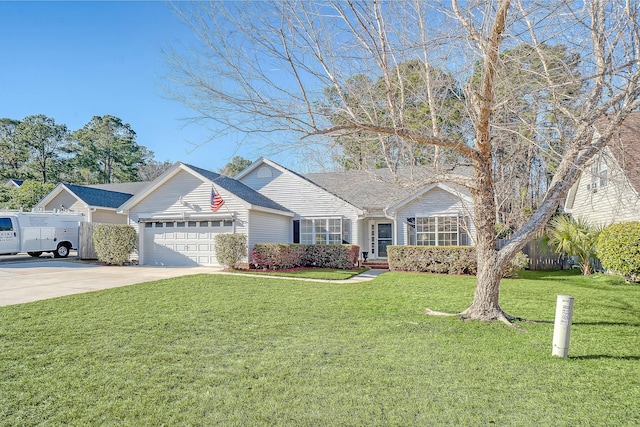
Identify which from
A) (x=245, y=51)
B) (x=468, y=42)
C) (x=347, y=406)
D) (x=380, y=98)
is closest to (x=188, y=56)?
(x=245, y=51)

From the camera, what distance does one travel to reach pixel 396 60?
5.70 meters

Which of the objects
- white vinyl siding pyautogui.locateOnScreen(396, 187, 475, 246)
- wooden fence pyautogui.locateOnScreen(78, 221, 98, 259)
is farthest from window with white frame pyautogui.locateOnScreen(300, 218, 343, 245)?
wooden fence pyautogui.locateOnScreen(78, 221, 98, 259)

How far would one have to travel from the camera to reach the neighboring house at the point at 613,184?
5613mm

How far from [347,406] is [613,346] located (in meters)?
4.16

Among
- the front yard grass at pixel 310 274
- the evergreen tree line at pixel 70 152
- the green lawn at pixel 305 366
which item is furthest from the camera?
the evergreen tree line at pixel 70 152

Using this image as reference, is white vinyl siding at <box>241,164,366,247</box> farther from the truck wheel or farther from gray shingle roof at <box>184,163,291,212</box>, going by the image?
the truck wheel

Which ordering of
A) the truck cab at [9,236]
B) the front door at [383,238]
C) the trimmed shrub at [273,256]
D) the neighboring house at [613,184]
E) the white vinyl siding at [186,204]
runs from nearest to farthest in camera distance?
the neighboring house at [613,184]
the trimmed shrub at [273,256]
the white vinyl siding at [186,204]
the truck cab at [9,236]
the front door at [383,238]

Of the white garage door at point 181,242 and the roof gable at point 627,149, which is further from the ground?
the roof gable at point 627,149

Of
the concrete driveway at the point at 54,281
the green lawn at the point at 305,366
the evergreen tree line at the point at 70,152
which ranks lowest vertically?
the green lawn at the point at 305,366

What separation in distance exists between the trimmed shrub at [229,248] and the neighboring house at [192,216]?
717 millimetres

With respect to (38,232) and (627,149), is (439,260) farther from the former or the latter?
(38,232)

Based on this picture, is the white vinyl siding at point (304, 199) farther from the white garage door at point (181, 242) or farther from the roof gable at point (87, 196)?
the roof gable at point (87, 196)

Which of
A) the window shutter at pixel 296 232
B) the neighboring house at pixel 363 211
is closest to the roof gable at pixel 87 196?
the neighboring house at pixel 363 211

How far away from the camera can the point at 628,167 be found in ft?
20.0
